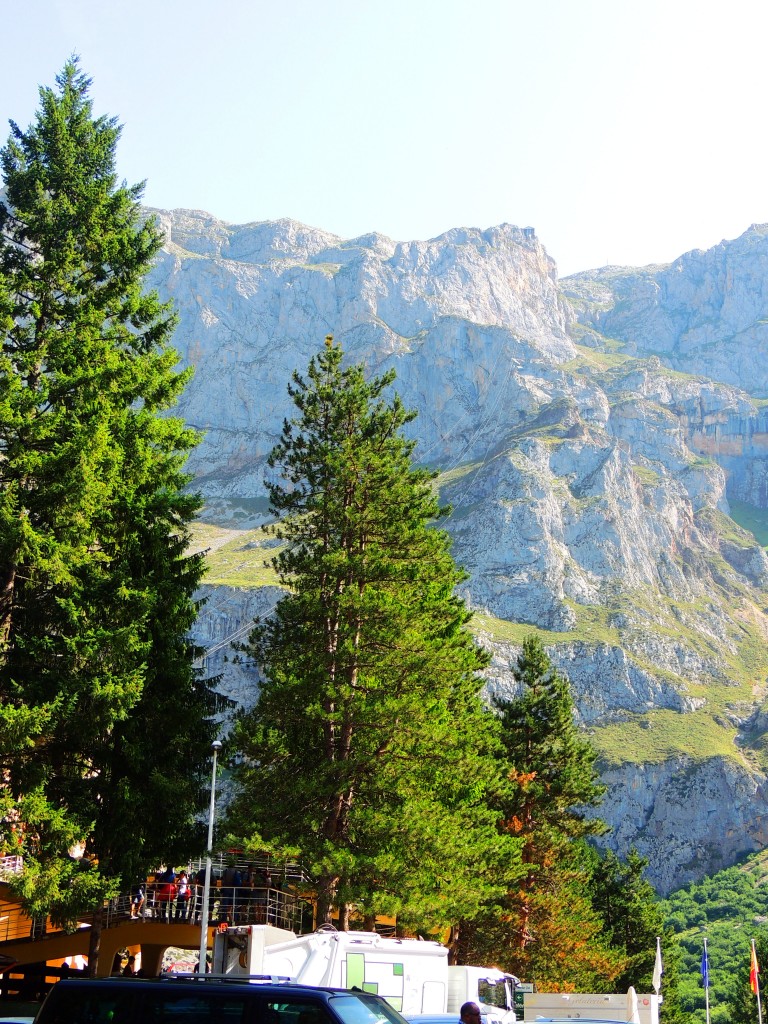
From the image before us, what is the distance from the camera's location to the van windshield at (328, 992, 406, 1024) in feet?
34.8

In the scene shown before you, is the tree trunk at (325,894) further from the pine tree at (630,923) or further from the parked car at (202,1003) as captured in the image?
the pine tree at (630,923)

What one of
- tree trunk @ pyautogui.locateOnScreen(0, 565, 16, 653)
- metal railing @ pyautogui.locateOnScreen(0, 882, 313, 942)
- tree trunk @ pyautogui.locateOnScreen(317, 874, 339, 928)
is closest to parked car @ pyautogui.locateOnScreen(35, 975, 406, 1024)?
tree trunk @ pyautogui.locateOnScreen(0, 565, 16, 653)

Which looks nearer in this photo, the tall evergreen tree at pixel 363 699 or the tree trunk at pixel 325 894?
the tree trunk at pixel 325 894

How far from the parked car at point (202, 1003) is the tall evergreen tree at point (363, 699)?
14.8 metres

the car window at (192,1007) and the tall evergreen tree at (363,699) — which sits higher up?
the tall evergreen tree at (363,699)

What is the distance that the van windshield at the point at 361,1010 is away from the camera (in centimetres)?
1061

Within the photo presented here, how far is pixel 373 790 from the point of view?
1116 inches

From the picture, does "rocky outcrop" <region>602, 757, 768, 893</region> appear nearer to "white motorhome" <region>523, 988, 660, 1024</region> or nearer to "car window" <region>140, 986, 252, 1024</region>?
"white motorhome" <region>523, 988, 660, 1024</region>

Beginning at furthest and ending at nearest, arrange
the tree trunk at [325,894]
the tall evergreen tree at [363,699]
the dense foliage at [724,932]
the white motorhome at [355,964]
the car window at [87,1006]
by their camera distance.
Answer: the dense foliage at [724,932]
the tall evergreen tree at [363,699]
the tree trunk at [325,894]
the white motorhome at [355,964]
the car window at [87,1006]

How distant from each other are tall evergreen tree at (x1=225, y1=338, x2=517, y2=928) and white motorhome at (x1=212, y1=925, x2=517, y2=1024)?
352 centimetres

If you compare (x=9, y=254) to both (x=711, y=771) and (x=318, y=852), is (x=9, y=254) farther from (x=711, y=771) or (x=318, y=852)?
(x=711, y=771)

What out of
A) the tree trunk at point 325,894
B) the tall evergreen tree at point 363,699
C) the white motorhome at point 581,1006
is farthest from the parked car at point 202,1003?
the white motorhome at point 581,1006

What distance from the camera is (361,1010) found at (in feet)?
35.8

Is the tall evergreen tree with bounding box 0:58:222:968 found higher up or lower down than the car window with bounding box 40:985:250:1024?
higher up
